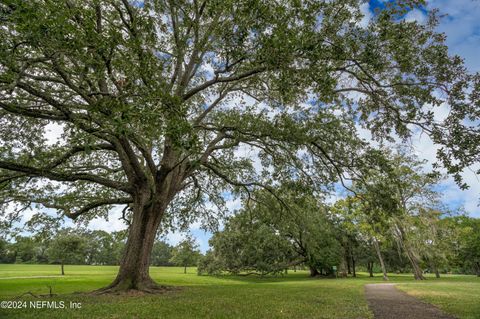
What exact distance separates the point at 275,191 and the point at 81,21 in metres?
12.0

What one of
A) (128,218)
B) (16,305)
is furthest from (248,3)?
(128,218)

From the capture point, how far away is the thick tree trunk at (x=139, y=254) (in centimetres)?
1215

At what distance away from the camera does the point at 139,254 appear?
12.6 m

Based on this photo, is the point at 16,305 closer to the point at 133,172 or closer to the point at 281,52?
the point at 133,172

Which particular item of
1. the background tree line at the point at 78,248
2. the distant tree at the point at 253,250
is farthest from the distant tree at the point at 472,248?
the background tree line at the point at 78,248

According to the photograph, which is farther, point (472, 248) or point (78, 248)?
point (472, 248)

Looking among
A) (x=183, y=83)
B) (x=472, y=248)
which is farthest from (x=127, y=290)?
(x=472, y=248)

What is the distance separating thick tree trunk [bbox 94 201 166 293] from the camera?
39.9 feet

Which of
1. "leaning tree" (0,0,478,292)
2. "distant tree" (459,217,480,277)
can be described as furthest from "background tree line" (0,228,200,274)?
"distant tree" (459,217,480,277)

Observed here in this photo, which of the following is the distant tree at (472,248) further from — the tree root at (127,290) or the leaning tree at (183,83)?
the tree root at (127,290)

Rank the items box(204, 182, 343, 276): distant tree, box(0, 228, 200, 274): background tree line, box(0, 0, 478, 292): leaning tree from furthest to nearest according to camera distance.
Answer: box(204, 182, 343, 276): distant tree
box(0, 228, 200, 274): background tree line
box(0, 0, 478, 292): leaning tree

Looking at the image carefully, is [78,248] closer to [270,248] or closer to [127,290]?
[270,248]

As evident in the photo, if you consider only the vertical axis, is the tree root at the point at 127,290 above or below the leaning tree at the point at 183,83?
below

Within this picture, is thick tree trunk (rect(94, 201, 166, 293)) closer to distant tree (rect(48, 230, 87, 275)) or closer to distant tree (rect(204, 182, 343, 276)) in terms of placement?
distant tree (rect(204, 182, 343, 276))
